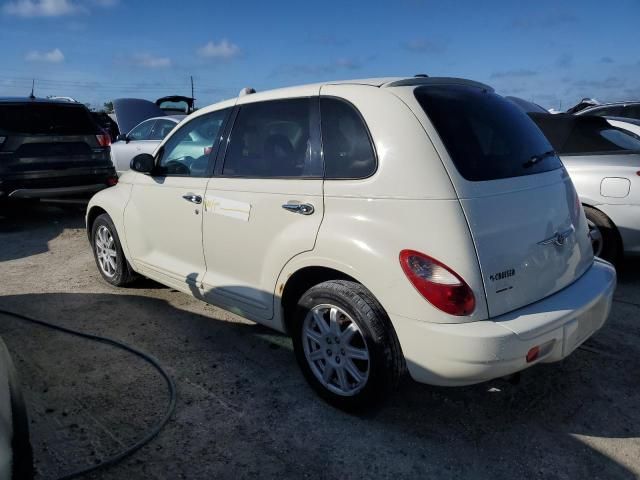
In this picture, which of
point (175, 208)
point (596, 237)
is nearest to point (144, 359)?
point (175, 208)

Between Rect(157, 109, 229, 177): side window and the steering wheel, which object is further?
the steering wheel

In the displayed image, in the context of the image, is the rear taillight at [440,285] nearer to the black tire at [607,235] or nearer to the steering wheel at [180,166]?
the steering wheel at [180,166]

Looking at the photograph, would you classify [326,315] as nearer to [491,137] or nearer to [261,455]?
[261,455]

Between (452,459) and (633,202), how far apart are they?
338 cm

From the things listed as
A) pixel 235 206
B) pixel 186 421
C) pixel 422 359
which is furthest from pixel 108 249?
pixel 422 359

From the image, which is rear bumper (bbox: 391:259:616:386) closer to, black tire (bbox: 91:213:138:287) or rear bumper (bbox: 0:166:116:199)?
black tire (bbox: 91:213:138:287)

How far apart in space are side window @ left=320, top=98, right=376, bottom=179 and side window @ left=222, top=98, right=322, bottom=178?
0.07 m

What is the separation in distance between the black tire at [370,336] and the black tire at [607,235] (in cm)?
325

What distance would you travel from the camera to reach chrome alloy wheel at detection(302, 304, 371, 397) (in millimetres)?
2762

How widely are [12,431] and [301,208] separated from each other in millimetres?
1689

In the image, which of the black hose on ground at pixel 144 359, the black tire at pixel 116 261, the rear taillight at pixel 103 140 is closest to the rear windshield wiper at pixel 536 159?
the black hose on ground at pixel 144 359

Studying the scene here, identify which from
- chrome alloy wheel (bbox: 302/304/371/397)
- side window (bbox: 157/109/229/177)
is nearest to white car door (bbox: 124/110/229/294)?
side window (bbox: 157/109/229/177)

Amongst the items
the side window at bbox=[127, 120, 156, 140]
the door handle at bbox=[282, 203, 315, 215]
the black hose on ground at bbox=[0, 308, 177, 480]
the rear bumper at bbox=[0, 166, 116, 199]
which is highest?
the side window at bbox=[127, 120, 156, 140]

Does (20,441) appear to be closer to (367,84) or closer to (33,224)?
(367,84)
